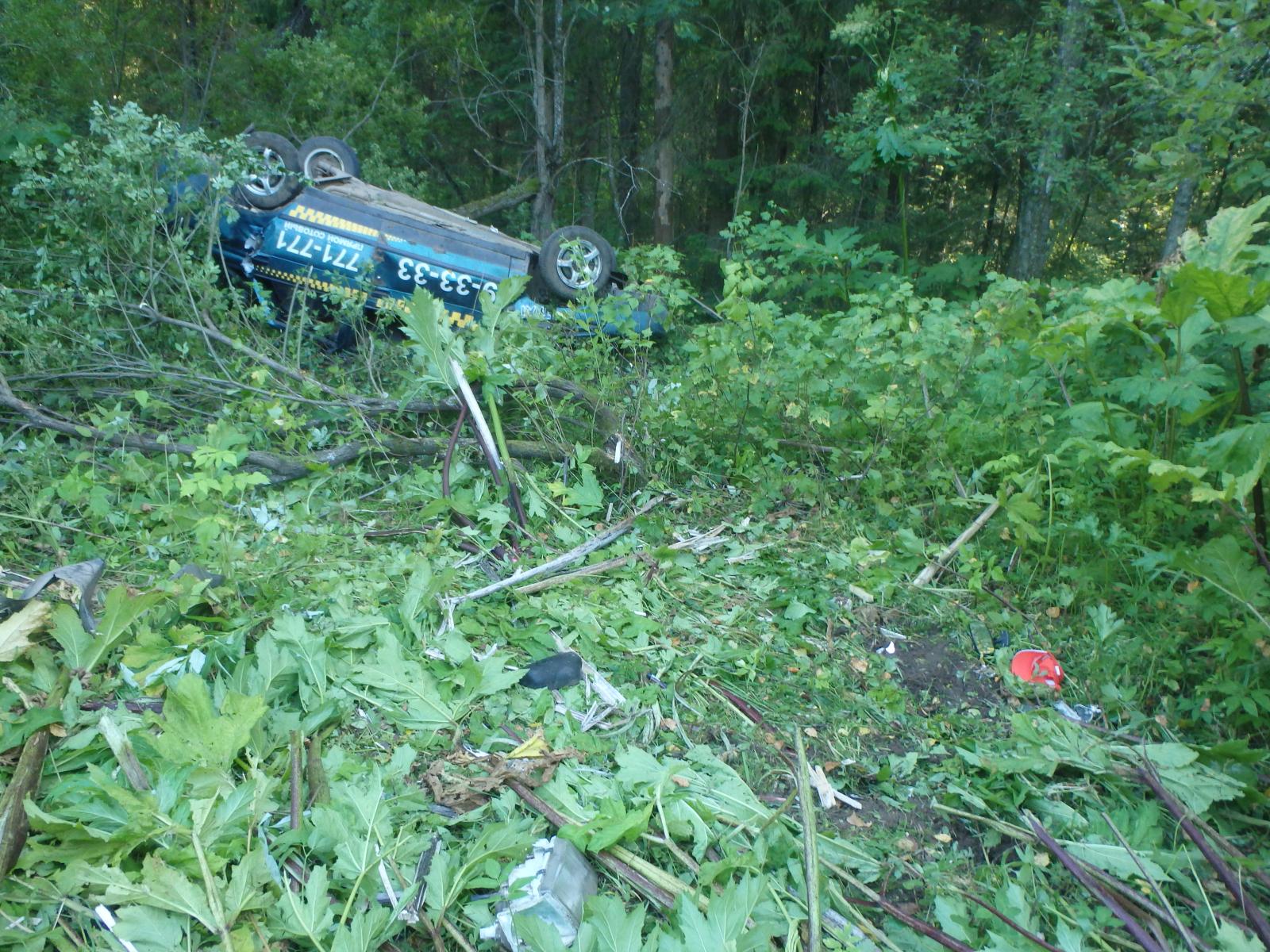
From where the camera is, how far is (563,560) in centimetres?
393

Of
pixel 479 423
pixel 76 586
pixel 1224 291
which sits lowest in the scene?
pixel 76 586

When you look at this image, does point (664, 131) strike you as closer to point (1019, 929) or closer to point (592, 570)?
point (592, 570)

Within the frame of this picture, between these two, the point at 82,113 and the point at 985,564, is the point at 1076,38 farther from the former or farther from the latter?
the point at 82,113

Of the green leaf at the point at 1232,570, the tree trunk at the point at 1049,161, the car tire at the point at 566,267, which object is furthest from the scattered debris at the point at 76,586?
the tree trunk at the point at 1049,161

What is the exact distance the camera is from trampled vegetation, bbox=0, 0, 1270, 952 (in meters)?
2.23

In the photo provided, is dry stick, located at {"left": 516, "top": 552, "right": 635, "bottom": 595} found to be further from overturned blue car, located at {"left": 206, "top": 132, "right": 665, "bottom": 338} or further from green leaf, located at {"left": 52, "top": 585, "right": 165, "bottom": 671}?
overturned blue car, located at {"left": 206, "top": 132, "right": 665, "bottom": 338}

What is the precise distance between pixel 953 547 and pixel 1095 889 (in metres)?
1.89

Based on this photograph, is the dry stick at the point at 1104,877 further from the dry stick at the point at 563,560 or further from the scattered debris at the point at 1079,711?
the dry stick at the point at 563,560

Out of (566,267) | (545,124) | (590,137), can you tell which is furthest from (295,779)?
(590,137)

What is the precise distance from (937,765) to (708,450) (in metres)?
2.55

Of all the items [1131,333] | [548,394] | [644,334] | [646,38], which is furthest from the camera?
[646,38]

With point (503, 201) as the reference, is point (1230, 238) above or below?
below

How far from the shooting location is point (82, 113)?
9.38m

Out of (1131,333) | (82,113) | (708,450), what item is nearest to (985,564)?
(1131,333)
